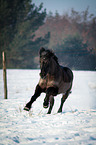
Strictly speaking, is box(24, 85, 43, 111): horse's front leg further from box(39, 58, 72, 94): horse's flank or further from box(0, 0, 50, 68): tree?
box(0, 0, 50, 68): tree

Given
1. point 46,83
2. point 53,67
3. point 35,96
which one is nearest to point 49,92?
point 46,83

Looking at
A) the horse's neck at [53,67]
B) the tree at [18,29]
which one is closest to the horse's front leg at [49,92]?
the horse's neck at [53,67]

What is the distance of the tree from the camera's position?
22.6 metres

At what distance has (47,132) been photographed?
9.07ft

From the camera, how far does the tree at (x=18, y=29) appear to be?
2261 centimetres

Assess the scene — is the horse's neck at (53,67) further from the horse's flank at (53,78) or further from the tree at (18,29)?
the tree at (18,29)

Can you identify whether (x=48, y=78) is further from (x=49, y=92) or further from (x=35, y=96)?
(x=35, y=96)

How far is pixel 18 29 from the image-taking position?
79.0 ft

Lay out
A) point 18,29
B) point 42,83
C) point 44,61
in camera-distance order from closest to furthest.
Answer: point 44,61, point 42,83, point 18,29

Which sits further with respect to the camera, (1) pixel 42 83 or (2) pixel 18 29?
(2) pixel 18 29

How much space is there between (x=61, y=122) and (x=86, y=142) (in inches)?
42.3

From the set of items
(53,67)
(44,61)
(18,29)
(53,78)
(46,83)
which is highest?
(18,29)

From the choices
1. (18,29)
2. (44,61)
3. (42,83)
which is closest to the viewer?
(44,61)

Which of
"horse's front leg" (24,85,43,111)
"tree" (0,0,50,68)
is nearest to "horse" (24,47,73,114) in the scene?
"horse's front leg" (24,85,43,111)
